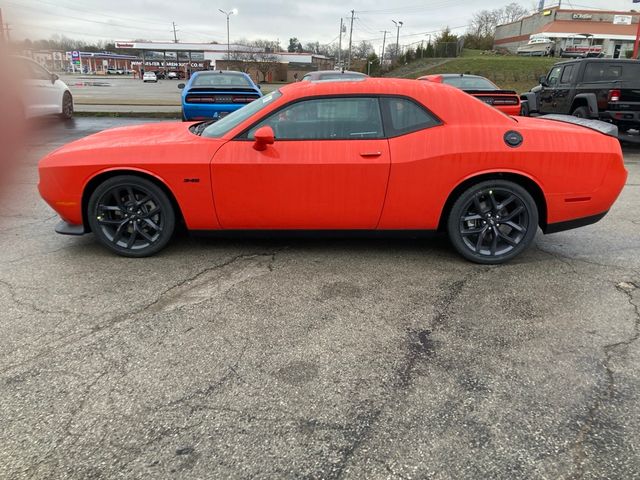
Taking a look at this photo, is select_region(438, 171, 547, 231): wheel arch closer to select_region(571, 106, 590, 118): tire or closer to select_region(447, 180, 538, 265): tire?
select_region(447, 180, 538, 265): tire

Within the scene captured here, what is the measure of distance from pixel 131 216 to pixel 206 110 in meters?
5.69

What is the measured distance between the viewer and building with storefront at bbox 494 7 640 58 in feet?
190

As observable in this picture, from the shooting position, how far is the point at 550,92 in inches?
483

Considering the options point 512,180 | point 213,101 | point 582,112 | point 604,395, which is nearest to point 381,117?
point 512,180

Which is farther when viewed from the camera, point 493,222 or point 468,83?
point 468,83

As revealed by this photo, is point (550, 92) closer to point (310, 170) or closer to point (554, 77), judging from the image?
point (554, 77)

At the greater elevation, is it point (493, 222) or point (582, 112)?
point (582, 112)

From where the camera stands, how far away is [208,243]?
4.68 meters

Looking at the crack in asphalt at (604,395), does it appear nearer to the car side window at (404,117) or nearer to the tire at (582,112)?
the car side window at (404,117)

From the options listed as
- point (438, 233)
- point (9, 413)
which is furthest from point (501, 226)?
point (9, 413)

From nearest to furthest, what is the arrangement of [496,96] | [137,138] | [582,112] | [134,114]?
1. [137,138]
2. [496,96]
3. [582,112]
4. [134,114]

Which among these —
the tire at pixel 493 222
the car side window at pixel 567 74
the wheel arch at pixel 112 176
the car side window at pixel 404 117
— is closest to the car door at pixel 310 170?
the car side window at pixel 404 117

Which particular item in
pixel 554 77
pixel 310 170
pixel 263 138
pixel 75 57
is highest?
pixel 75 57

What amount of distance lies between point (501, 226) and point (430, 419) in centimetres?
243
